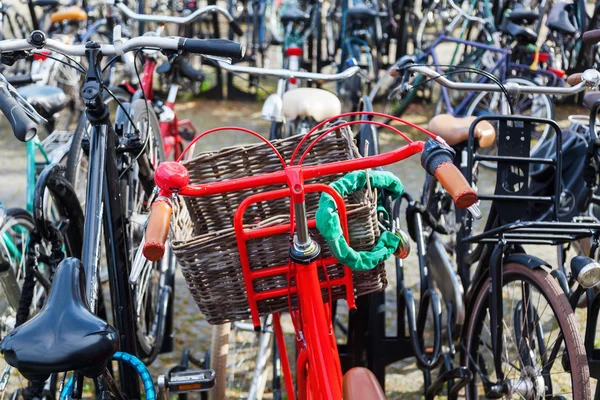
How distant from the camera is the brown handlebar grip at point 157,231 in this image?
1.79 m

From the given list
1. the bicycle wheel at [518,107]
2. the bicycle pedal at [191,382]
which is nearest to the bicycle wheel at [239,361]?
the bicycle pedal at [191,382]

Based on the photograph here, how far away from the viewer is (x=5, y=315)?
3.40 meters

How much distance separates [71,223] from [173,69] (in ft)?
5.00

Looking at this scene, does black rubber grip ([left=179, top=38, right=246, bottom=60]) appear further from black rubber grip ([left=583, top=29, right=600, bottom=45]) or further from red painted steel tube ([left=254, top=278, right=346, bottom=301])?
black rubber grip ([left=583, top=29, right=600, bottom=45])

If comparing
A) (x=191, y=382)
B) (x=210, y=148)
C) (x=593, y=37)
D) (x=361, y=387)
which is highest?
(x=593, y=37)

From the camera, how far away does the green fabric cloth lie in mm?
1945

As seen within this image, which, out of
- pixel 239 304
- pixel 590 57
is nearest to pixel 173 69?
pixel 239 304

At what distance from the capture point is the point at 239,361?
3639 mm

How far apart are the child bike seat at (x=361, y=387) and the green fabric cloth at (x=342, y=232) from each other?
1.10 feet

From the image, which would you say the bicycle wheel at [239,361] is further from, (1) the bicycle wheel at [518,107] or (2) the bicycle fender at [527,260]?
(1) the bicycle wheel at [518,107]

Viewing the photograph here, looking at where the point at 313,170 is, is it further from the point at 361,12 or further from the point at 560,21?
the point at 361,12

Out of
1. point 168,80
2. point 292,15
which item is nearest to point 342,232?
point 168,80

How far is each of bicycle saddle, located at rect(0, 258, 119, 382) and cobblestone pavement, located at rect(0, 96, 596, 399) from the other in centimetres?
210

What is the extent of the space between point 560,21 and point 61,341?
214 inches
